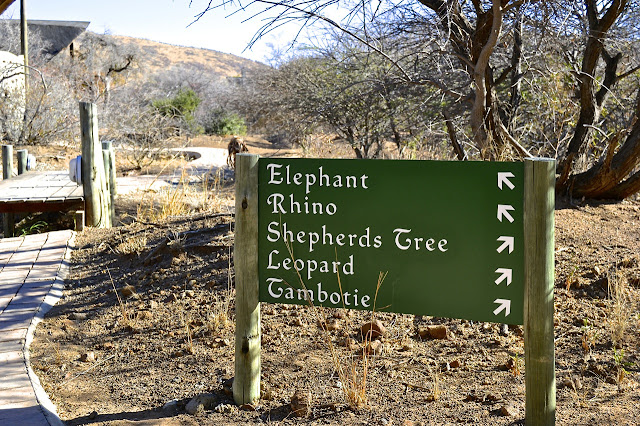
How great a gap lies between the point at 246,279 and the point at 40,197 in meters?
6.18

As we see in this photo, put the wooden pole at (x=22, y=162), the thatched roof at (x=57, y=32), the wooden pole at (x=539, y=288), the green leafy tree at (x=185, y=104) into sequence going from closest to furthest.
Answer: the wooden pole at (x=539, y=288), the wooden pole at (x=22, y=162), the green leafy tree at (x=185, y=104), the thatched roof at (x=57, y=32)

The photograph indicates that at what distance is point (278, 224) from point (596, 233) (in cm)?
393

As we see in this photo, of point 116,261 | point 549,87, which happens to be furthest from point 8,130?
point 549,87

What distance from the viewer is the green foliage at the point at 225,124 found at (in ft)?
108

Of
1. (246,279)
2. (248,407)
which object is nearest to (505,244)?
(246,279)

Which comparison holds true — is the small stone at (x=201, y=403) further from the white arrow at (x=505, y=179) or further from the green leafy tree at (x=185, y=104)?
the green leafy tree at (x=185, y=104)

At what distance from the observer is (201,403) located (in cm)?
357

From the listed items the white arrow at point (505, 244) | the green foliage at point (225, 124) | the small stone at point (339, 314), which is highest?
the green foliage at point (225, 124)

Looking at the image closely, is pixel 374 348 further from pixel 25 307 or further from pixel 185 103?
pixel 185 103

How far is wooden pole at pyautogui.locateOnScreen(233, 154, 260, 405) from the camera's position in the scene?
3.45 m

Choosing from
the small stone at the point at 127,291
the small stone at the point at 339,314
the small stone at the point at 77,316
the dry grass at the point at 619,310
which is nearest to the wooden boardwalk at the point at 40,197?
the small stone at the point at 127,291

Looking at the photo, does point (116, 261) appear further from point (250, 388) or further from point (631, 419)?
point (631, 419)

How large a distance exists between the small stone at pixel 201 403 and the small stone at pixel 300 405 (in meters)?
0.46

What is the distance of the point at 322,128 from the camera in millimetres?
17203
